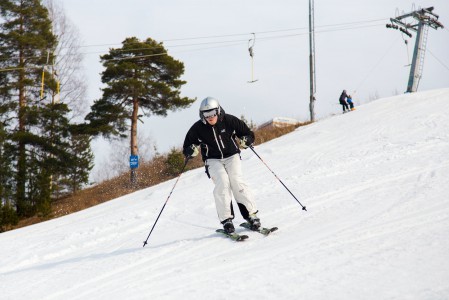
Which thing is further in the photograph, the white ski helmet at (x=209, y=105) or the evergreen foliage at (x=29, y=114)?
the evergreen foliage at (x=29, y=114)

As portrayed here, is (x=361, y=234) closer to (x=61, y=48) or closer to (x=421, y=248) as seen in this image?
(x=421, y=248)

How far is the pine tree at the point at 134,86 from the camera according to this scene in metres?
21.8

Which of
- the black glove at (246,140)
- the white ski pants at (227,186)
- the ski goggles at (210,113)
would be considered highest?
the ski goggles at (210,113)

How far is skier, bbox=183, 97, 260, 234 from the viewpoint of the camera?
16.8ft

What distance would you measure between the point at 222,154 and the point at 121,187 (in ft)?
64.9

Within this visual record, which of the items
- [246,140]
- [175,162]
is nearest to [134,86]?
[175,162]

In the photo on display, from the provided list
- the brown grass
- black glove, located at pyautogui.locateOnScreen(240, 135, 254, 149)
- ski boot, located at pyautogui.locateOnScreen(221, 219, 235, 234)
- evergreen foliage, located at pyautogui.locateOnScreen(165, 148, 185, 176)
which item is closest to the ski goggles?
black glove, located at pyautogui.locateOnScreen(240, 135, 254, 149)

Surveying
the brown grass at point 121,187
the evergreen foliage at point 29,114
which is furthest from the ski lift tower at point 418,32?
the evergreen foliage at point 29,114

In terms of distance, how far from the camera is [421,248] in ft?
11.3

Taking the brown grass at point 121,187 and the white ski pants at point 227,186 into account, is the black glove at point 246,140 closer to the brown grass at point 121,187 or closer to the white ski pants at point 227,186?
the white ski pants at point 227,186

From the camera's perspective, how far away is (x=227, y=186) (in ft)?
16.9

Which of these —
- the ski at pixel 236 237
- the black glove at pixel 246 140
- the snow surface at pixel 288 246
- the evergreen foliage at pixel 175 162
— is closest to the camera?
the snow surface at pixel 288 246

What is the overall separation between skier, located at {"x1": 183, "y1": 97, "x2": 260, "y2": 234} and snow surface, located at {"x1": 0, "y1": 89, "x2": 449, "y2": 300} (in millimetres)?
412

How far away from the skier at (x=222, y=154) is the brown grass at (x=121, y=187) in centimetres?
1472
